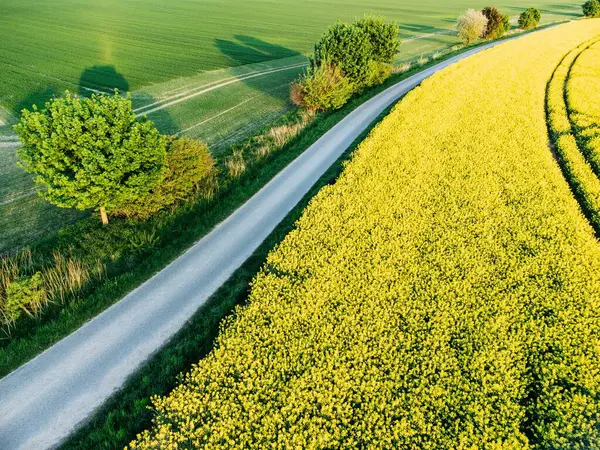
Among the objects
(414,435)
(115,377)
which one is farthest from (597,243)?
(115,377)

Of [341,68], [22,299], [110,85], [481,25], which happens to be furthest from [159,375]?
[481,25]

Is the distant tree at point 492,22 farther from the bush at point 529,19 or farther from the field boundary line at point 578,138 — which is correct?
the field boundary line at point 578,138

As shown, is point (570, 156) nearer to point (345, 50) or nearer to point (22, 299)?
point (345, 50)

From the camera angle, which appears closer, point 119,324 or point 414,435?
point 414,435

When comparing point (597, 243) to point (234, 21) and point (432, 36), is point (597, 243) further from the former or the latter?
point (234, 21)

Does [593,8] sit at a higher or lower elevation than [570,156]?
higher

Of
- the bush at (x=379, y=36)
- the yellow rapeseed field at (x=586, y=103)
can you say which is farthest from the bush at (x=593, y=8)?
the bush at (x=379, y=36)

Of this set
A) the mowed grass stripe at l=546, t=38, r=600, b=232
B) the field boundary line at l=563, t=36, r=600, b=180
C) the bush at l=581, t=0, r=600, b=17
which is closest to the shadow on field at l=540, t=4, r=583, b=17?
the bush at l=581, t=0, r=600, b=17
